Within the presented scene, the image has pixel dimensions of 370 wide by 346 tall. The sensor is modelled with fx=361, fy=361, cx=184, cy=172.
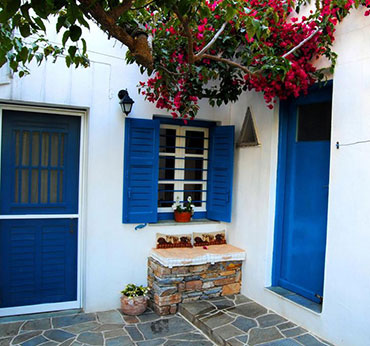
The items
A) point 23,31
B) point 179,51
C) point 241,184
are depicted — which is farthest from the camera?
point 241,184

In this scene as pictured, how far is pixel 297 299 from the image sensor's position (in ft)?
13.0

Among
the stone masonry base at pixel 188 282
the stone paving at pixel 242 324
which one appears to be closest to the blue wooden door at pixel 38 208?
the stone masonry base at pixel 188 282

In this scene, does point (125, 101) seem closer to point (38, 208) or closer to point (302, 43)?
point (38, 208)

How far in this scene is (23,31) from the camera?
203 centimetres

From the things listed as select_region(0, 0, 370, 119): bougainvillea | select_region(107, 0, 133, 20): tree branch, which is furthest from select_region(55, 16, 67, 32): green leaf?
select_region(0, 0, 370, 119): bougainvillea

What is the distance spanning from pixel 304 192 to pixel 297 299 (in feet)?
3.89

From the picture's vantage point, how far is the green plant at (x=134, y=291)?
441cm

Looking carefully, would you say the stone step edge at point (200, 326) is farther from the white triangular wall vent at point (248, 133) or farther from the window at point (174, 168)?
the white triangular wall vent at point (248, 133)

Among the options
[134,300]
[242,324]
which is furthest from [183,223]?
[242,324]

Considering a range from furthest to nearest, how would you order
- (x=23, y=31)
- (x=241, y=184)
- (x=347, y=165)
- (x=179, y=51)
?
1. (x=241, y=184)
2. (x=179, y=51)
3. (x=347, y=165)
4. (x=23, y=31)

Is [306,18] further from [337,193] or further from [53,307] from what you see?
[53,307]

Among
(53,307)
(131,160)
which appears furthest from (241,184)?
(53,307)

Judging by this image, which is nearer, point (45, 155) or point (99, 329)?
point (99, 329)

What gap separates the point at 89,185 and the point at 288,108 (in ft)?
8.50
